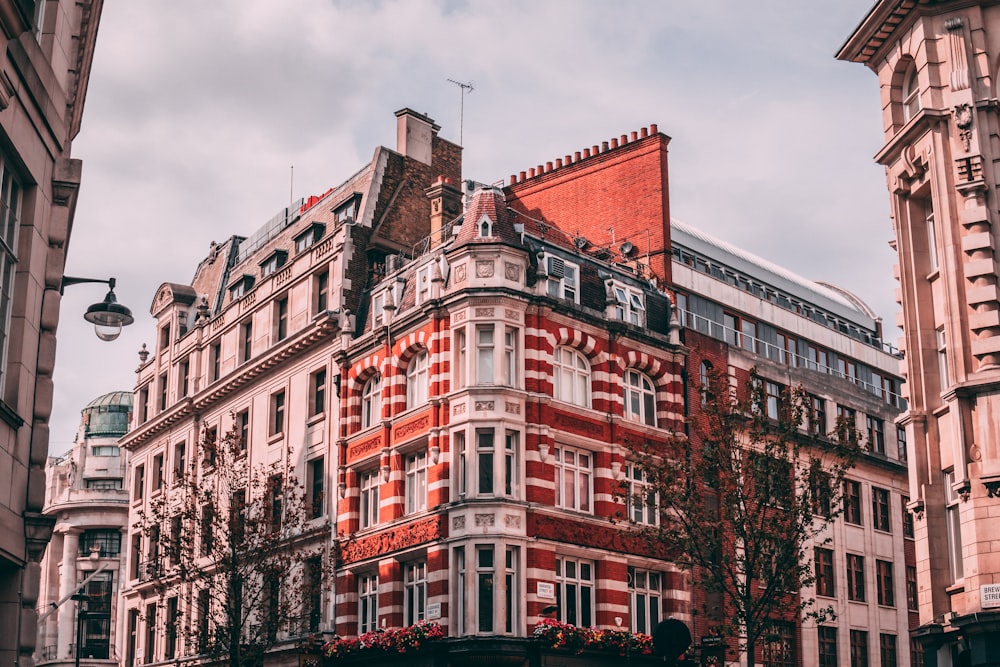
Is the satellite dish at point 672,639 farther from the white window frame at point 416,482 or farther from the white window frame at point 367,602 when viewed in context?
the white window frame at point 367,602

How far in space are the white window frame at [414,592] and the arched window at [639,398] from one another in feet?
27.6

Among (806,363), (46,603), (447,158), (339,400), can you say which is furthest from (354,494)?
(46,603)

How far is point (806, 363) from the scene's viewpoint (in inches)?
2137

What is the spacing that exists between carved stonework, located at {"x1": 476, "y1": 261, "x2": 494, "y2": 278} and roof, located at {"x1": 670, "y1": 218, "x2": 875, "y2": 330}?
11.8 m

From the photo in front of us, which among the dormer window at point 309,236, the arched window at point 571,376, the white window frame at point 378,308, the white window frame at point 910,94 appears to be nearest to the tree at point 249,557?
the white window frame at point 378,308

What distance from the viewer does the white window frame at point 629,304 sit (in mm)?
43812

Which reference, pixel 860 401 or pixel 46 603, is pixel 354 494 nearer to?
pixel 860 401

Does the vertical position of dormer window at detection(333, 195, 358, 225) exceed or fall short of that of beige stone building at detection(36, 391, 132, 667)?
it exceeds it

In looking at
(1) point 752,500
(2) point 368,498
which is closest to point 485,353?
(2) point 368,498

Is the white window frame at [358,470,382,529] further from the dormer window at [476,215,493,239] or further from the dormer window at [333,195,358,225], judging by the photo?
the dormer window at [333,195,358,225]

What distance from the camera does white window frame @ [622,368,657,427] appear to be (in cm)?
4300

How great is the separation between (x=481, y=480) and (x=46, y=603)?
184ft

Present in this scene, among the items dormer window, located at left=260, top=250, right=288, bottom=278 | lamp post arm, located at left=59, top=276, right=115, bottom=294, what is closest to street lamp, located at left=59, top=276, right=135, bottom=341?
lamp post arm, located at left=59, top=276, right=115, bottom=294

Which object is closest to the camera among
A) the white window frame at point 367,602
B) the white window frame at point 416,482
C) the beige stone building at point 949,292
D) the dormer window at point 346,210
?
the beige stone building at point 949,292
